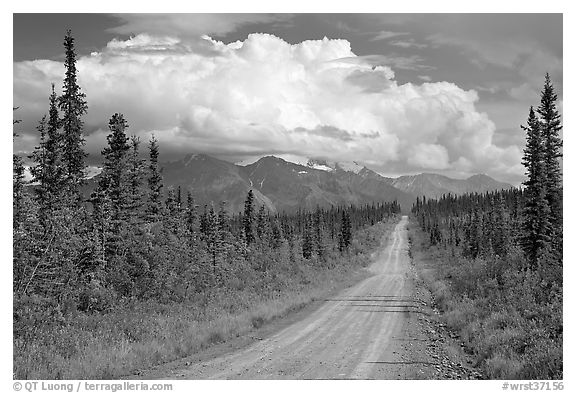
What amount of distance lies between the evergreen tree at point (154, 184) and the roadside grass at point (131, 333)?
1593cm

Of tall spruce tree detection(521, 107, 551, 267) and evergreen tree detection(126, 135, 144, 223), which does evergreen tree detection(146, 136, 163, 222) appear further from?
tall spruce tree detection(521, 107, 551, 267)

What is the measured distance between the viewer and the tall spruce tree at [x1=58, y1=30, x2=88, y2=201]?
80.3 ft

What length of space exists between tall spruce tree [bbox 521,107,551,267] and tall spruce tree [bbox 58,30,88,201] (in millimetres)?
31602

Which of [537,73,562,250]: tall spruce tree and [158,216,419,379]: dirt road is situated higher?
[537,73,562,250]: tall spruce tree

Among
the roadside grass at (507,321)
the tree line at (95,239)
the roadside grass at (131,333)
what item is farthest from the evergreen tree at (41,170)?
the roadside grass at (507,321)

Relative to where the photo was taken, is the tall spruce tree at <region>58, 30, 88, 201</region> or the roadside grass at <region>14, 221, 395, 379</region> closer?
the roadside grass at <region>14, 221, 395, 379</region>

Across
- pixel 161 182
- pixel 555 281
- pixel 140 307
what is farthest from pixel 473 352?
pixel 161 182

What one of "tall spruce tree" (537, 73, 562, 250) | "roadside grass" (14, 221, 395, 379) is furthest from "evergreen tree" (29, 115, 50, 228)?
"tall spruce tree" (537, 73, 562, 250)

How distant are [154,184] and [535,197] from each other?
32.3m

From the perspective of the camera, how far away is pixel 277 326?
17.7m

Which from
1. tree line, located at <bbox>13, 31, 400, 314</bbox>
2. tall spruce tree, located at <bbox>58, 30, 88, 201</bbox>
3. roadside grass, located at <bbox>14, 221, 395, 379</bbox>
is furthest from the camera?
tall spruce tree, located at <bbox>58, 30, 88, 201</bbox>

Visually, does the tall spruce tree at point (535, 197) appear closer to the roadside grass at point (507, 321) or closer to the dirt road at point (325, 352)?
the roadside grass at point (507, 321)

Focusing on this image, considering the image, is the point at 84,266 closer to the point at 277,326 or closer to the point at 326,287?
the point at 277,326

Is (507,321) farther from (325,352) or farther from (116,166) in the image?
(116,166)
